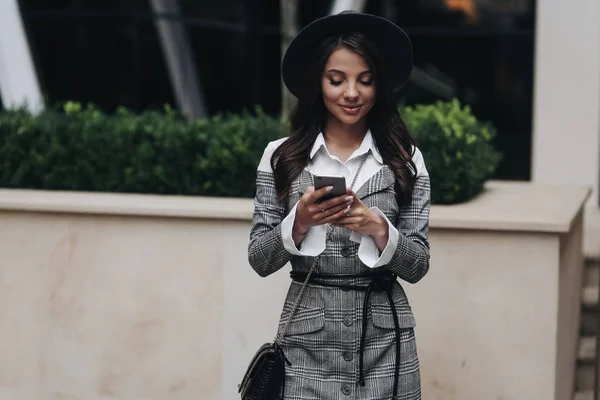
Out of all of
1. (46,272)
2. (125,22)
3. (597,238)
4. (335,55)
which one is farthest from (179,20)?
(335,55)

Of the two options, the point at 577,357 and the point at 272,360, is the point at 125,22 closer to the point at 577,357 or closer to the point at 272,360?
the point at 577,357

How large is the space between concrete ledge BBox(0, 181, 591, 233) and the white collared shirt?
5.84 feet

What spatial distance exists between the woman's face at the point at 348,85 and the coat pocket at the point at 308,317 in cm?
59

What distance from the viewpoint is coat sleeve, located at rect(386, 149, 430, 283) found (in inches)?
123

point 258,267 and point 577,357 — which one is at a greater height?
point 258,267

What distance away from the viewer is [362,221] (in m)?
2.95

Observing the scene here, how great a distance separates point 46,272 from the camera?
564 centimetres

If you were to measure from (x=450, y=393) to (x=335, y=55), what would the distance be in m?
2.53

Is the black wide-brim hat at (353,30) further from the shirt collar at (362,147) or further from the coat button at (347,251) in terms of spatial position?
the coat button at (347,251)

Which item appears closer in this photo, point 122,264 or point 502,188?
point 122,264

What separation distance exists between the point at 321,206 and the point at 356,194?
31 centimetres

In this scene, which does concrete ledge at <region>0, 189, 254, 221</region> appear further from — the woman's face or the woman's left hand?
the woman's left hand

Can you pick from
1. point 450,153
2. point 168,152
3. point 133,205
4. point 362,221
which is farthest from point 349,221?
point 168,152

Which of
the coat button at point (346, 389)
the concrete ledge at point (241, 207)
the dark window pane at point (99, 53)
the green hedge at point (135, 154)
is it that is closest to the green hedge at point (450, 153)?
the concrete ledge at point (241, 207)
